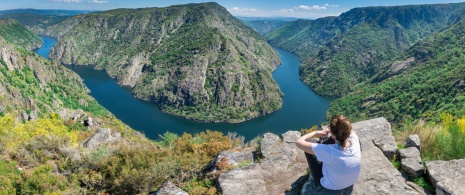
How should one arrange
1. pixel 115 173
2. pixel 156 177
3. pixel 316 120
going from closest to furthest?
pixel 156 177, pixel 115 173, pixel 316 120

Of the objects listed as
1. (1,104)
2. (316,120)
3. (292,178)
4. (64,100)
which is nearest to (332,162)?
(292,178)

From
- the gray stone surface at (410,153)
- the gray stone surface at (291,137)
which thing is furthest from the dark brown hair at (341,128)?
the gray stone surface at (291,137)

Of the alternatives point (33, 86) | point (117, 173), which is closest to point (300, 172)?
point (117, 173)

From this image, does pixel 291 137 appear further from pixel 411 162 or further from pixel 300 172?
pixel 411 162

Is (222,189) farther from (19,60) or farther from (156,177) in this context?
(19,60)

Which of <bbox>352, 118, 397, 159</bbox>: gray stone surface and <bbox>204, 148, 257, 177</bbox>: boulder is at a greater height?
<bbox>352, 118, 397, 159</bbox>: gray stone surface

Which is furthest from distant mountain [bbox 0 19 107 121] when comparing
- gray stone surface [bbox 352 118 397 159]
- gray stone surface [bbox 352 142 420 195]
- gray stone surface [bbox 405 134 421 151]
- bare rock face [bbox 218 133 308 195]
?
gray stone surface [bbox 405 134 421 151]

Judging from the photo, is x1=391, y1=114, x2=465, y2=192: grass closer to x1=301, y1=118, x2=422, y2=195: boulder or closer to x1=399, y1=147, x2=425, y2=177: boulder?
x1=399, y1=147, x2=425, y2=177: boulder
